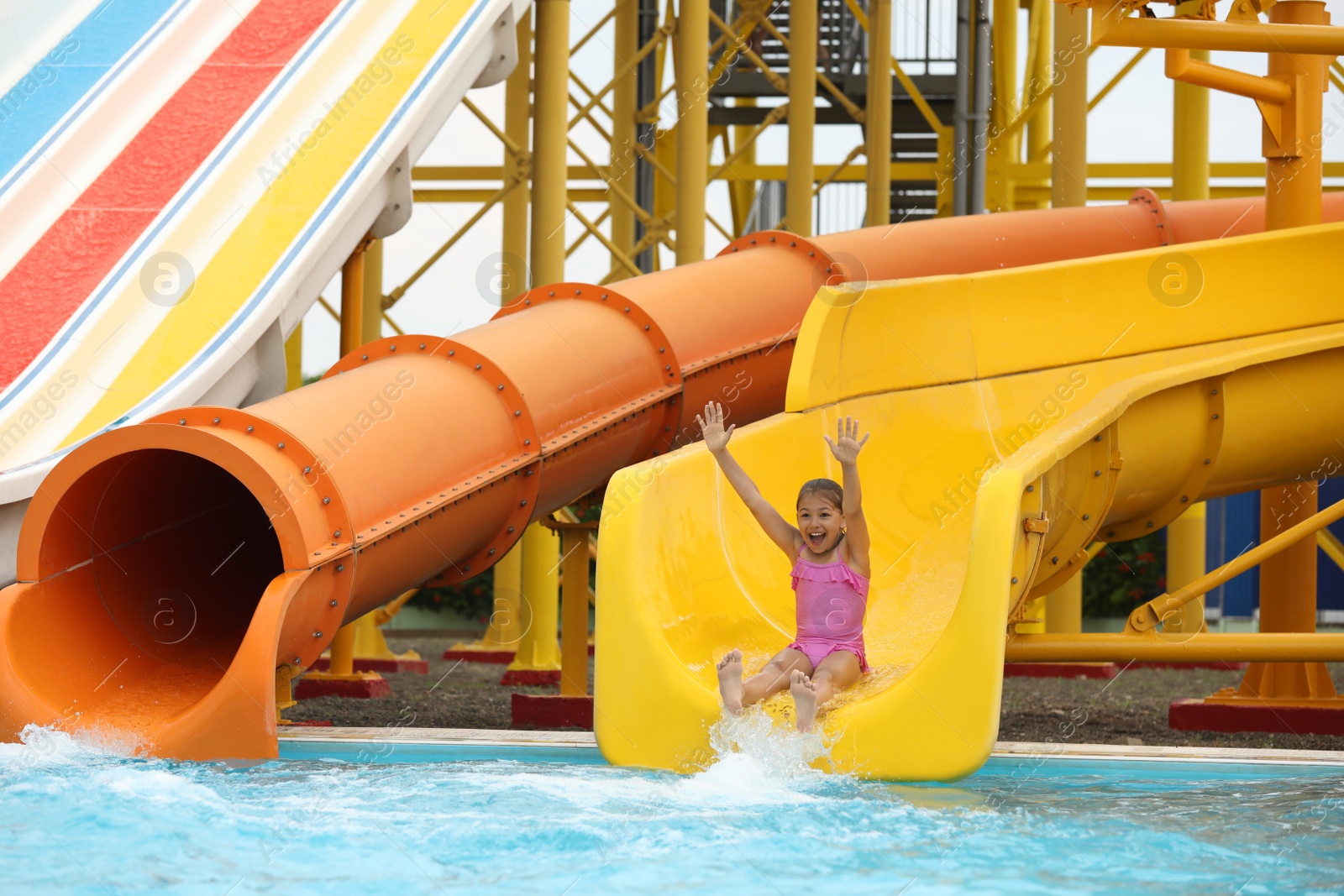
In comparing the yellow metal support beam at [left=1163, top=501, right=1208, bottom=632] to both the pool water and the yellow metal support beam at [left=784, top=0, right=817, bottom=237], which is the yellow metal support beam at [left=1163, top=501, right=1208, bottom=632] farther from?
the pool water

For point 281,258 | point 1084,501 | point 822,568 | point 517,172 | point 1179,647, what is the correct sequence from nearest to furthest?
point 822,568 < point 1179,647 < point 1084,501 < point 281,258 < point 517,172

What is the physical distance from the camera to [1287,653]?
17.9 feet

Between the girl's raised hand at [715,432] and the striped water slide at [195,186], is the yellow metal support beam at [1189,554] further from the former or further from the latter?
the striped water slide at [195,186]

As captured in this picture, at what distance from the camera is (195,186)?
7875mm

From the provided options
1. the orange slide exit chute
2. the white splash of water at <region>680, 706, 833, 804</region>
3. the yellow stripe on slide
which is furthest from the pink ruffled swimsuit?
the yellow stripe on slide

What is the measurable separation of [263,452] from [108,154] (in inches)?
167

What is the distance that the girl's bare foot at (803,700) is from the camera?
4.57 m

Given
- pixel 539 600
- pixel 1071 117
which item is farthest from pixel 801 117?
pixel 539 600

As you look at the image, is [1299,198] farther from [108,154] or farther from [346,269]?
[108,154]

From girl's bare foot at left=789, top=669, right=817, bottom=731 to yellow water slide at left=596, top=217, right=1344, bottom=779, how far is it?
9cm

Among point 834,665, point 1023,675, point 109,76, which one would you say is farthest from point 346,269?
point 1023,675

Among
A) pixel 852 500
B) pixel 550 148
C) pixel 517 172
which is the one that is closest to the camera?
pixel 852 500

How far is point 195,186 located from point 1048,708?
16.8 ft

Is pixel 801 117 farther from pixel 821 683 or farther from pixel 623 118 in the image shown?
pixel 821 683
